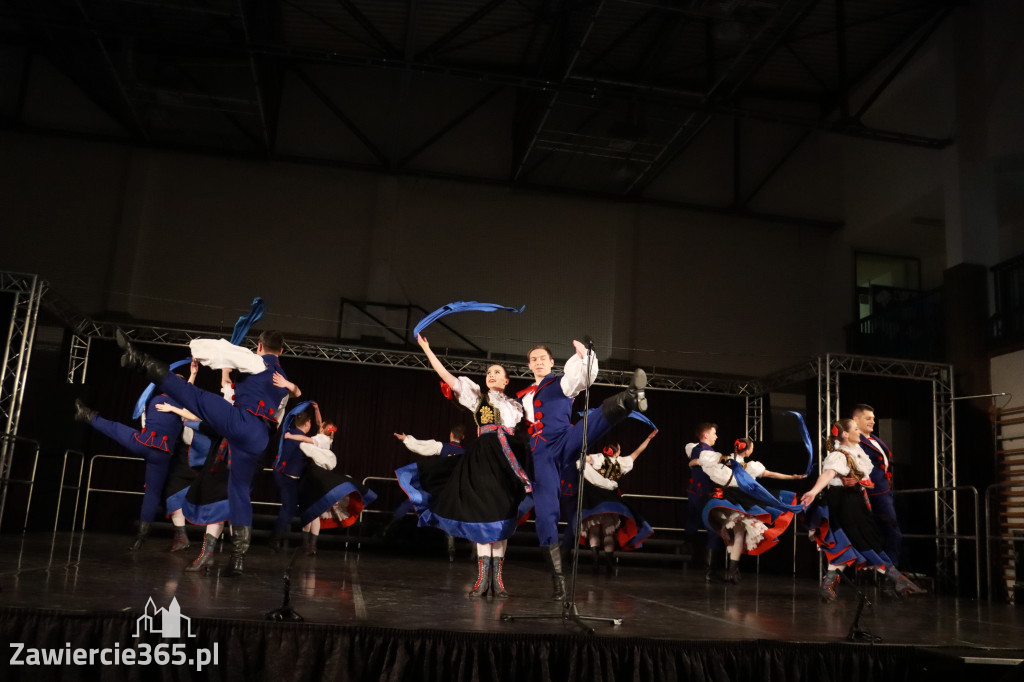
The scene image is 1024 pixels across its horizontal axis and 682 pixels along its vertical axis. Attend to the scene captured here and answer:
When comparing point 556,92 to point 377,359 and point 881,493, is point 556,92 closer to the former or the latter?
point 377,359

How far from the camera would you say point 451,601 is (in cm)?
448

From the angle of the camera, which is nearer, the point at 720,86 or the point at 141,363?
the point at 141,363

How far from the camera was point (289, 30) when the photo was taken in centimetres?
1197

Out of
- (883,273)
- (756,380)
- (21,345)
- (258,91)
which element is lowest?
(21,345)

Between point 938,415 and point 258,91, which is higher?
point 258,91

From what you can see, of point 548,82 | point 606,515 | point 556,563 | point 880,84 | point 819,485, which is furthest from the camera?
point 880,84

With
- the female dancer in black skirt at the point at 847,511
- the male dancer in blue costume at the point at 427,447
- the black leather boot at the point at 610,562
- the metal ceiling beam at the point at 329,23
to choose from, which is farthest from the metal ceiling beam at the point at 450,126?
the female dancer in black skirt at the point at 847,511

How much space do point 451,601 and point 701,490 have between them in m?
4.49

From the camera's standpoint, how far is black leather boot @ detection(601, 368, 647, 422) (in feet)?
12.0

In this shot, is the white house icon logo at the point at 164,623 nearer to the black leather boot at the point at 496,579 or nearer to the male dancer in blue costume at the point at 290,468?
the black leather boot at the point at 496,579

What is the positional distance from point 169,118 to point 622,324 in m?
7.04

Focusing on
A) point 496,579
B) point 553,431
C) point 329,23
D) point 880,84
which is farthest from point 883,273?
point 496,579

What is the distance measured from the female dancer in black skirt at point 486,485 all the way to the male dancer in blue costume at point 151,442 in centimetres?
309

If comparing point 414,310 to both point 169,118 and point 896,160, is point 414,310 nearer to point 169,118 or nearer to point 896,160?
point 169,118
